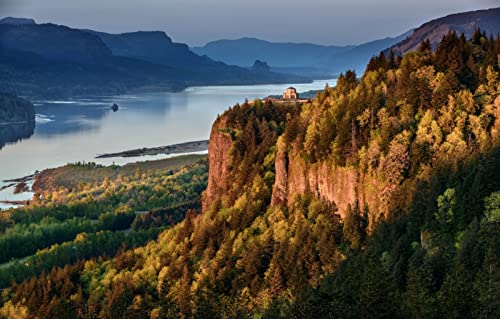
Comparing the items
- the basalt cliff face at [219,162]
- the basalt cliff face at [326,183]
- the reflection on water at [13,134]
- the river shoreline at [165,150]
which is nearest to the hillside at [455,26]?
the river shoreline at [165,150]

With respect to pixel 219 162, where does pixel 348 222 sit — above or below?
below

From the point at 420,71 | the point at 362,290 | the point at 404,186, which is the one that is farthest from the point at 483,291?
the point at 420,71

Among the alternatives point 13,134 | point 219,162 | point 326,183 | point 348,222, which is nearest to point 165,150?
point 13,134

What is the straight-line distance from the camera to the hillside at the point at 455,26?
15164 cm

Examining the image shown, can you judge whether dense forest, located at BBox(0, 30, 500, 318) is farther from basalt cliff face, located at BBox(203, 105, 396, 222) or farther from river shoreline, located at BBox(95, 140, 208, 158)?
river shoreline, located at BBox(95, 140, 208, 158)

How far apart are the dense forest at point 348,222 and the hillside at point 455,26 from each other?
337ft

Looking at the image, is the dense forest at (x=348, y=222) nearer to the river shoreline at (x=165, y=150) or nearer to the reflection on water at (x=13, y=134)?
the river shoreline at (x=165, y=150)

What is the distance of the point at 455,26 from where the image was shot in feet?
557

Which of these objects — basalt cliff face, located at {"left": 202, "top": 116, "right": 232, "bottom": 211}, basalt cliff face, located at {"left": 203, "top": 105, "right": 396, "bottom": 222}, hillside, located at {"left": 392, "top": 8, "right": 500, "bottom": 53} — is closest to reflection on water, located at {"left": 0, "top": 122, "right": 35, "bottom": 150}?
hillside, located at {"left": 392, "top": 8, "right": 500, "bottom": 53}

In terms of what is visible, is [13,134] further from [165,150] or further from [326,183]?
[326,183]

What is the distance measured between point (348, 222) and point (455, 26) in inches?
5623

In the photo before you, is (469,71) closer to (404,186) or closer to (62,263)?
(404,186)

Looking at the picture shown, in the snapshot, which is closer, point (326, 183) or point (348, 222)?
point (348, 222)

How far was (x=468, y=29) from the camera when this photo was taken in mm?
161250
